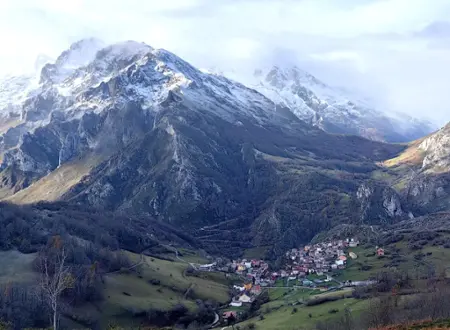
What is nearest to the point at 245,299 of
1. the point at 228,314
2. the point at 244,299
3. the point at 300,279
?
the point at 244,299

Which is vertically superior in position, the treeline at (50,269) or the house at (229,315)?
the treeline at (50,269)

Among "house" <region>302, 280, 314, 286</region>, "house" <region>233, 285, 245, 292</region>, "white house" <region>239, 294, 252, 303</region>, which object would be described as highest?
"house" <region>302, 280, 314, 286</region>

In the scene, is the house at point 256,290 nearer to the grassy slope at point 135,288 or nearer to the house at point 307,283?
the grassy slope at point 135,288

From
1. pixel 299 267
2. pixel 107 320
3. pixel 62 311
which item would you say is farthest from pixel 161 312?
pixel 299 267

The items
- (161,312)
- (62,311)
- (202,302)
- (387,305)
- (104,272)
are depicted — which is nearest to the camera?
(387,305)

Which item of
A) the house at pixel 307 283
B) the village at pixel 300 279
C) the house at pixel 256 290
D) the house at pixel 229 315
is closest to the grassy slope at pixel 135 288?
the village at pixel 300 279

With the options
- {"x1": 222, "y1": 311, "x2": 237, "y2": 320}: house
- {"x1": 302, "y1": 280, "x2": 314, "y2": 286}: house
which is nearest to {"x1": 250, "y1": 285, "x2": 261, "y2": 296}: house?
{"x1": 302, "y1": 280, "x2": 314, "y2": 286}: house

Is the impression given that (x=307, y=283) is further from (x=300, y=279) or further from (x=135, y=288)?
(x=135, y=288)

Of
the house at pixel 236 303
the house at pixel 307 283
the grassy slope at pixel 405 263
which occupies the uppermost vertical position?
the grassy slope at pixel 405 263

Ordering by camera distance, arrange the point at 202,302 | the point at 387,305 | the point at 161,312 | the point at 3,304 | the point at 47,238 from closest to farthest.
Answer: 1. the point at 387,305
2. the point at 3,304
3. the point at 161,312
4. the point at 202,302
5. the point at 47,238

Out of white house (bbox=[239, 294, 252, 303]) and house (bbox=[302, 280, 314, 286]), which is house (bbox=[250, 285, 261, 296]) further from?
house (bbox=[302, 280, 314, 286])

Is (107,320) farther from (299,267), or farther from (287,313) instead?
(299,267)
